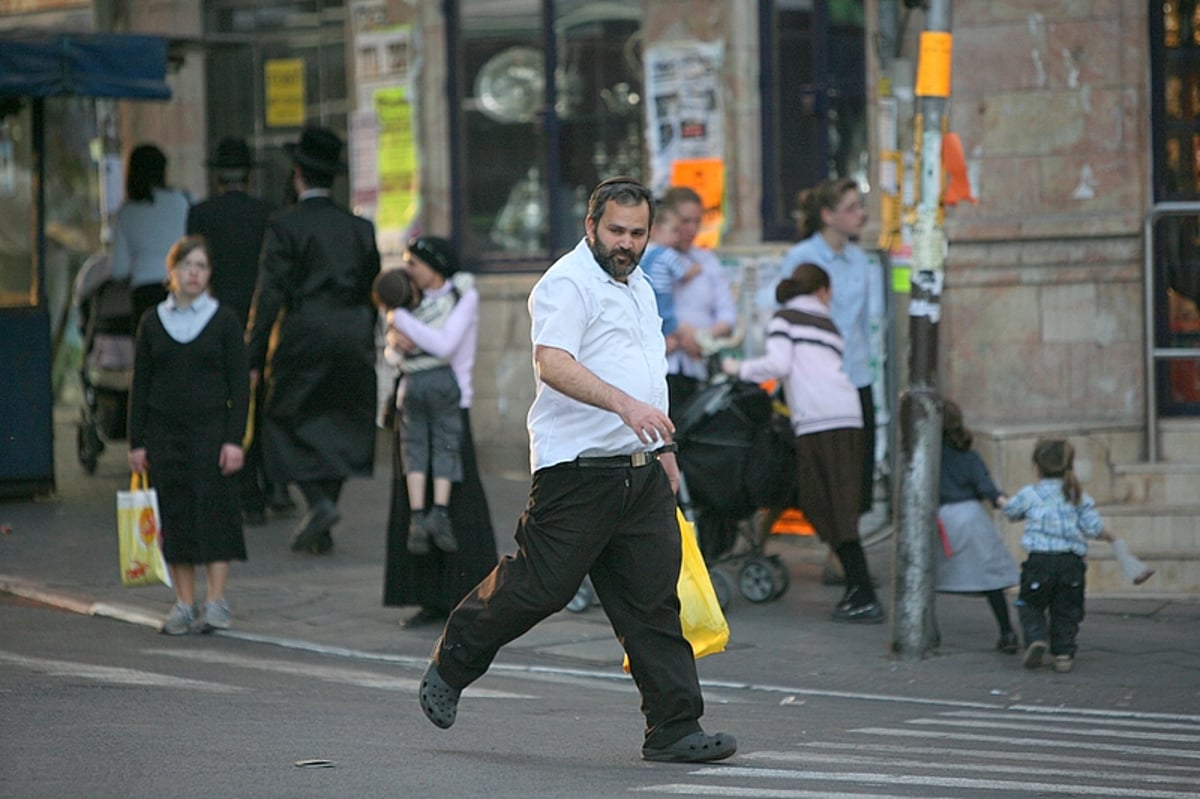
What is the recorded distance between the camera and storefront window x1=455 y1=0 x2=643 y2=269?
15.0 meters

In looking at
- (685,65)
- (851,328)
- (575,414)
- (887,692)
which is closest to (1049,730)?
(887,692)

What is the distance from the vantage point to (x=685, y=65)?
1428 cm

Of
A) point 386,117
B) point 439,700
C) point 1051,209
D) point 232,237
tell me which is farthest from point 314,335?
point 439,700

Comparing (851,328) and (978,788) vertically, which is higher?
(851,328)

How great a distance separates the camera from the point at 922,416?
9352 millimetres

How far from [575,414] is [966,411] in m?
5.95

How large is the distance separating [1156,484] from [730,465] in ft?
9.14

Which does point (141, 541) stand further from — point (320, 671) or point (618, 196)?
point (618, 196)

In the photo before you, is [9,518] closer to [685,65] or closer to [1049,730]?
[685,65]

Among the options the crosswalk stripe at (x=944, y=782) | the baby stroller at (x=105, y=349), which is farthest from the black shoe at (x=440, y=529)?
the baby stroller at (x=105, y=349)

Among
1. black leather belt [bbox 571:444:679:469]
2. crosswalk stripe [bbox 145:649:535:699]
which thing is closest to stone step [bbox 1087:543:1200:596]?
crosswalk stripe [bbox 145:649:535:699]

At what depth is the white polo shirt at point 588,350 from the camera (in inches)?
270

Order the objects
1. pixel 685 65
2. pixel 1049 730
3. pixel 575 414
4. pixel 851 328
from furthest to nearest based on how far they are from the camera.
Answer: pixel 685 65, pixel 851 328, pixel 1049 730, pixel 575 414

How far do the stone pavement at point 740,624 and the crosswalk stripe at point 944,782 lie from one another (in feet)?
6.98
